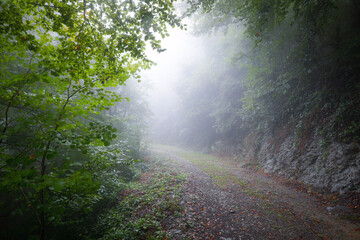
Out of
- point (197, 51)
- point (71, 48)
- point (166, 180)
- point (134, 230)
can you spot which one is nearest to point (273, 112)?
point (166, 180)

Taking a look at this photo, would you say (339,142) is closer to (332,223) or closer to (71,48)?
(332,223)

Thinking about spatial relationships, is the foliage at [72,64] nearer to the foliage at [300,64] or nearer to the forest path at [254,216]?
the forest path at [254,216]

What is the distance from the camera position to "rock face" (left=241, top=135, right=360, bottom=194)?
19.4 feet

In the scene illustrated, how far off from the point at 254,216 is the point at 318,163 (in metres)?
4.70

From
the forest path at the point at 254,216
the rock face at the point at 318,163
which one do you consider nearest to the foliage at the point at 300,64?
the rock face at the point at 318,163

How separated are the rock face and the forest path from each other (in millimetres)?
943

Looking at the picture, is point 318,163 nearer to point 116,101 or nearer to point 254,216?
point 254,216

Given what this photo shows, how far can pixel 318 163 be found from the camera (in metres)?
7.16

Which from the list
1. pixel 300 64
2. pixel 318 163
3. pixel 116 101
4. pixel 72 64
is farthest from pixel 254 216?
pixel 300 64

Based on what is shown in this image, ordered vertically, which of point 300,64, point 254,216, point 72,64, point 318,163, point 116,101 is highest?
point 300,64

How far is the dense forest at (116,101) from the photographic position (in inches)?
115

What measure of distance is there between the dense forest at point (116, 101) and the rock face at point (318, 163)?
0.05m

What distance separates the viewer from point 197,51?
2695 centimetres

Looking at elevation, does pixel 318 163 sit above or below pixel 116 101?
below
